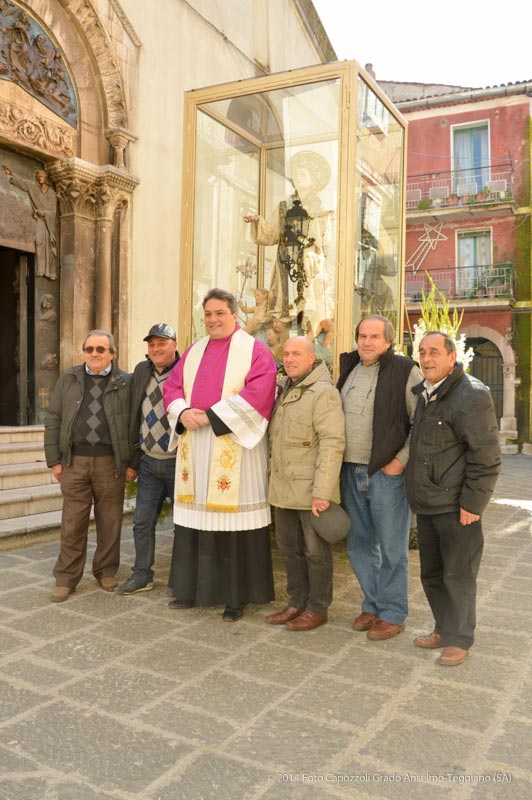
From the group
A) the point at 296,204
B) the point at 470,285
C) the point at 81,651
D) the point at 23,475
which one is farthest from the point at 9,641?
the point at 470,285

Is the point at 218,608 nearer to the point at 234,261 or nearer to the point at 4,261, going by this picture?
the point at 234,261

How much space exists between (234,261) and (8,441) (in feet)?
10.6

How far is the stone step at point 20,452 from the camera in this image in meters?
7.20

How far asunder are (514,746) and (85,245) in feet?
24.2

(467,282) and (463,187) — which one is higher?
(463,187)

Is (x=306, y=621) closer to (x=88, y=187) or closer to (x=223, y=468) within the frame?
(x=223, y=468)

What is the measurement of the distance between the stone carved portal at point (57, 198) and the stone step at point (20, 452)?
2.64 ft

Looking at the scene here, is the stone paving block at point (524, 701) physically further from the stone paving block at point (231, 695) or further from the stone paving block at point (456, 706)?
the stone paving block at point (231, 695)

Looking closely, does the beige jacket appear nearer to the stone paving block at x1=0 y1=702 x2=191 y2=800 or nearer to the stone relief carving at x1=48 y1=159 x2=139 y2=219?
the stone paving block at x1=0 y1=702 x2=191 y2=800

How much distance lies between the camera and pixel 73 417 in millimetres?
4602

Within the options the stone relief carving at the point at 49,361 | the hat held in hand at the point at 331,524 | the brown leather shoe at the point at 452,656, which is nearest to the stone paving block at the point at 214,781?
the brown leather shoe at the point at 452,656

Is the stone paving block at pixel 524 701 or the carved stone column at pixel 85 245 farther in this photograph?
the carved stone column at pixel 85 245

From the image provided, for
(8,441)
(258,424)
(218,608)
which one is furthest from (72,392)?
(8,441)

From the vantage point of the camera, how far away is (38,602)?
4.48 meters
